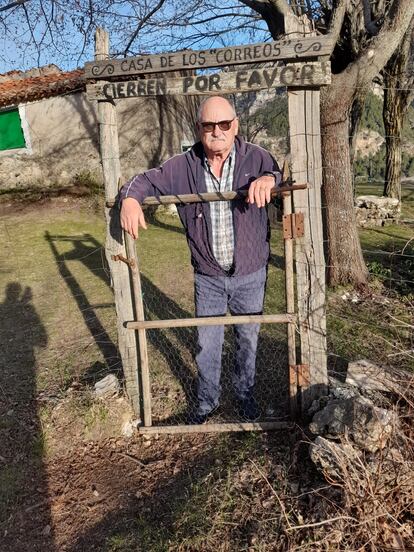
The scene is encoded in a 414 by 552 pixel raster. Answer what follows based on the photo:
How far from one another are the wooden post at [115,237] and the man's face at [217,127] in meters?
0.73

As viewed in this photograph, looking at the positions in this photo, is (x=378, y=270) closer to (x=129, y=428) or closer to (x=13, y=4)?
(x=129, y=428)

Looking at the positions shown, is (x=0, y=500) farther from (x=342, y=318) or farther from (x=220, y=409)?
(x=342, y=318)

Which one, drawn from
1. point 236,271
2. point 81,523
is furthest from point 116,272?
point 81,523

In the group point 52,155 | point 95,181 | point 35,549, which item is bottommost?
point 35,549

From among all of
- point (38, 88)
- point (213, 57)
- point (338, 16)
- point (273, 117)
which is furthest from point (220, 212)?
point (38, 88)

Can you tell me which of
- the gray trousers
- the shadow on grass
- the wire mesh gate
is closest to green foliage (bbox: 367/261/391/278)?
the wire mesh gate

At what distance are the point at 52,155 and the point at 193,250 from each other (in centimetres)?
1115

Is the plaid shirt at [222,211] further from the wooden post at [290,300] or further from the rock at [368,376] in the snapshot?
the rock at [368,376]

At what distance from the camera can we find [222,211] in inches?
110

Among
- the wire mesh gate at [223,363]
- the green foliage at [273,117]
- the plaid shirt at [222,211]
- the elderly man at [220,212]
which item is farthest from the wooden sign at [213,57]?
the green foliage at [273,117]

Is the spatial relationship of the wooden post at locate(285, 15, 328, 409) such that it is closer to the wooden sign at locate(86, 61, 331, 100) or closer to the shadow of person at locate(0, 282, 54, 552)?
the wooden sign at locate(86, 61, 331, 100)

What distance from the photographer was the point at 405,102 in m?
11.2

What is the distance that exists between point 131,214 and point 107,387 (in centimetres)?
162

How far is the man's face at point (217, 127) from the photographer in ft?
8.38
